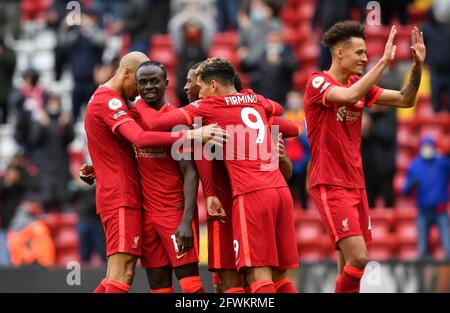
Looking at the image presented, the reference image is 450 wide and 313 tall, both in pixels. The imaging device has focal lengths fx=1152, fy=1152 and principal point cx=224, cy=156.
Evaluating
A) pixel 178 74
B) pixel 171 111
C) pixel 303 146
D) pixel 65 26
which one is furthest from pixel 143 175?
pixel 65 26

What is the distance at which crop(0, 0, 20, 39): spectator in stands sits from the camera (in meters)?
20.0

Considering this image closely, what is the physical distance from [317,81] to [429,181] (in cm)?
621

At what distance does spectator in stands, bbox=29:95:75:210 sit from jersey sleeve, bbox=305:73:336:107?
788 centimetres

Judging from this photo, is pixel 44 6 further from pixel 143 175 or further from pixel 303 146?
pixel 143 175

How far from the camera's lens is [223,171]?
9.24 m

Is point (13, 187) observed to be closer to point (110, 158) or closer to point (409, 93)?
point (110, 158)

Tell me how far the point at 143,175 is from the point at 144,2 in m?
9.53

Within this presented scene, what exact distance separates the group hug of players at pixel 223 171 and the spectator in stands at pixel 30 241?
21.1 feet

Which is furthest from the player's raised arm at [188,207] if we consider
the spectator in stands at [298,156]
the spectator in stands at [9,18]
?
the spectator in stands at [9,18]

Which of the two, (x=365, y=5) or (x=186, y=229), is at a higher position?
(x=365, y=5)

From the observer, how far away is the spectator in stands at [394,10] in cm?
1755

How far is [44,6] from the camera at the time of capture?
21594mm

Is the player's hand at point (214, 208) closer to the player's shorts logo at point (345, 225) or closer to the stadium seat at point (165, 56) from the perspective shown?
the player's shorts logo at point (345, 225)

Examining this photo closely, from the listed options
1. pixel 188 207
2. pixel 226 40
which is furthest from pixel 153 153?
pixel 226 40
